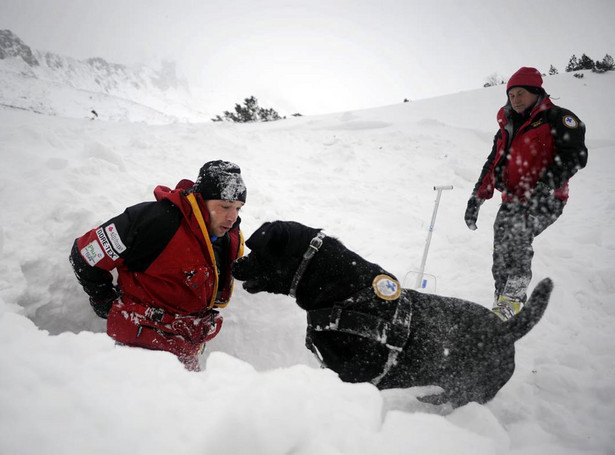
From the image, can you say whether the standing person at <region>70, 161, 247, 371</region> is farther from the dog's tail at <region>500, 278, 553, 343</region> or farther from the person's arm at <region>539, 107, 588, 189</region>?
the person's arm at <region>539, 107, 588, 189</region>

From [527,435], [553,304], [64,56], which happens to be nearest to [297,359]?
[527,435]

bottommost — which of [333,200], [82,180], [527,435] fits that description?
[527,435]

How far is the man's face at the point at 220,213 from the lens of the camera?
2029 millimetres

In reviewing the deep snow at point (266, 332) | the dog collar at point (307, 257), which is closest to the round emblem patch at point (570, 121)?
the deep snow at point (266, 332)

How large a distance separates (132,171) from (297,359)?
127 inches

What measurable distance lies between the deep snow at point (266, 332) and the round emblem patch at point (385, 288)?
59cm

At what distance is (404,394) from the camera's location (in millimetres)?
1883

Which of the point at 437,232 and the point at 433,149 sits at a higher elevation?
the point at 433,149

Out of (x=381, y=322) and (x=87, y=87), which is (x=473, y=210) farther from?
(x=87, y=87)

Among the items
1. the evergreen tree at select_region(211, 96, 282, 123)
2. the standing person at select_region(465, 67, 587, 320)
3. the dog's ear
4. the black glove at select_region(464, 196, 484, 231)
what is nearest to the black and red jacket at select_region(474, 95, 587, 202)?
the standing person at select_region(465, 67, 587, 320)

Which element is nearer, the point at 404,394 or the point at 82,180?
the point at 404,394

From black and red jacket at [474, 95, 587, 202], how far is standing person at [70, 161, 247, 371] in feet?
8.09

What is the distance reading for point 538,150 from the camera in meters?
2.41

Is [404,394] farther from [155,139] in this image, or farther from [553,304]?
[155,139]
